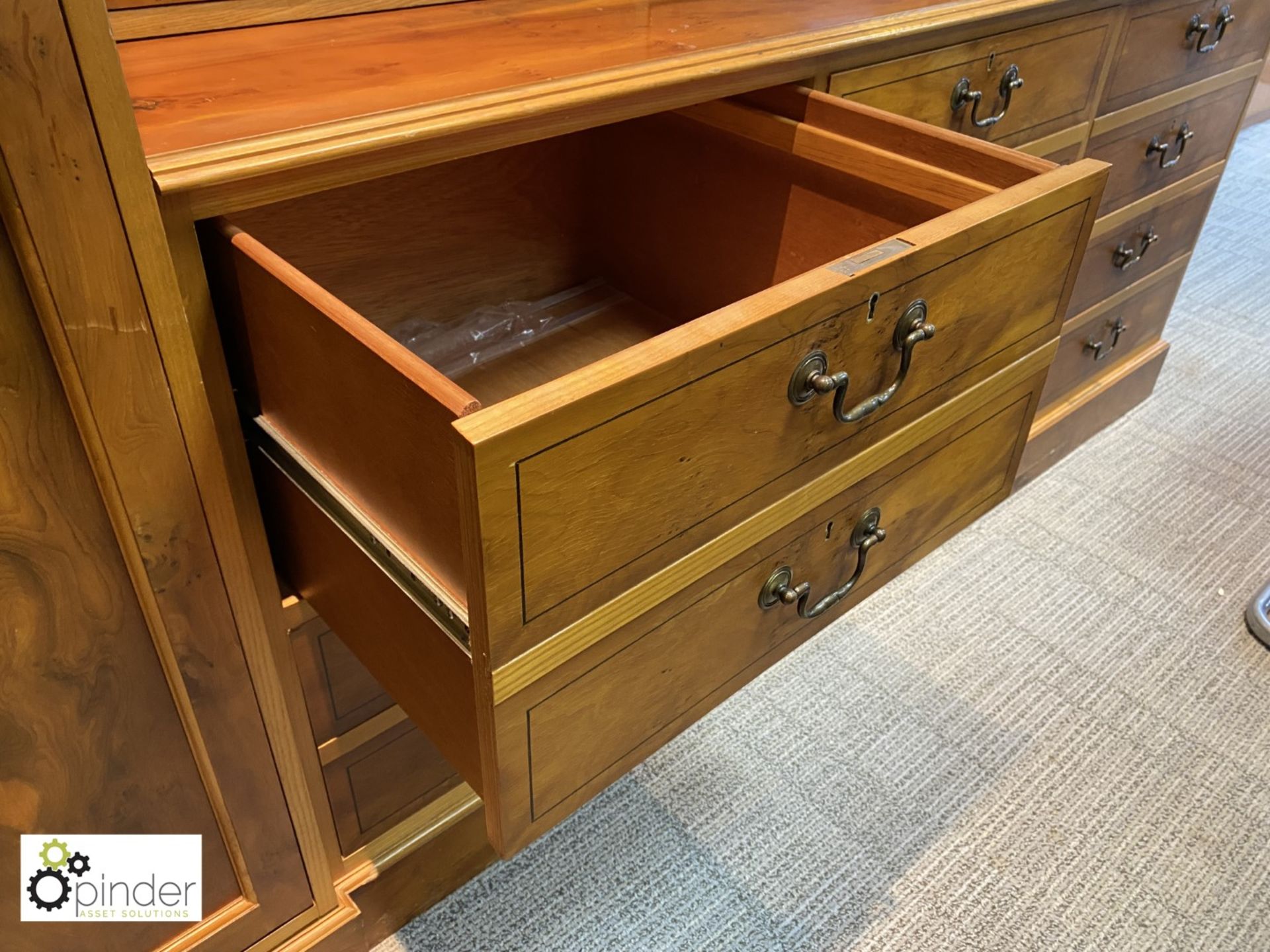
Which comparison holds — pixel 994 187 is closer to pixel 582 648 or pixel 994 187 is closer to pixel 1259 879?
pixel 582 648

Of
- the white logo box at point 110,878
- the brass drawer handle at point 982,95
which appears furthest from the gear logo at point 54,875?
the brass drawer handle at point 982,95

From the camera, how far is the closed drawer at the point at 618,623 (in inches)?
21.1

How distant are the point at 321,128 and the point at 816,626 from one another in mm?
486

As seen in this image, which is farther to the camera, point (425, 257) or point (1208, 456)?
point (1208, 456)

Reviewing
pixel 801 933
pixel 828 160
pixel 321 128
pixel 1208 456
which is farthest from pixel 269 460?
pixel 1208 456

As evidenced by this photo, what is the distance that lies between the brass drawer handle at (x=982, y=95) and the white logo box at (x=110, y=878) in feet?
3.22

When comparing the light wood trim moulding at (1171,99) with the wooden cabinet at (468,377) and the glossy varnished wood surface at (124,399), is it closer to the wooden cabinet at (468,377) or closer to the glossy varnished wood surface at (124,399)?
the wooden cabinet at (468,377)

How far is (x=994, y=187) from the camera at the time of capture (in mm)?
663

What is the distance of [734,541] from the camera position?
596mm

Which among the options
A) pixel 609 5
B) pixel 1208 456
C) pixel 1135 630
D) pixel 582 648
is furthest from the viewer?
pixel 1208 456

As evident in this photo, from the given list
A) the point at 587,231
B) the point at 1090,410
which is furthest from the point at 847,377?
the point at 1090,410

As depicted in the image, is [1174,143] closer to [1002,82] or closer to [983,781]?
[1002,82]

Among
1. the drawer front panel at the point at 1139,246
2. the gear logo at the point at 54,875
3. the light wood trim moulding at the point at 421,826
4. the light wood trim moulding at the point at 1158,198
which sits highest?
the light wood trim moulding at the point at 1158,198

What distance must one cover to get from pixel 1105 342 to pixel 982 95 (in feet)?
2.48
